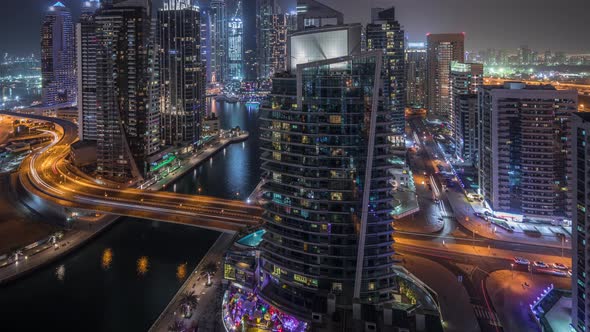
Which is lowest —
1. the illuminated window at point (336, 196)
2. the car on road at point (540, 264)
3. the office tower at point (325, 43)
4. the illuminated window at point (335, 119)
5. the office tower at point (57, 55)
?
the car on road at point (540, 264)

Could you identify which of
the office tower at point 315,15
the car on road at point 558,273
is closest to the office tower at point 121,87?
the office tower at point 315,15

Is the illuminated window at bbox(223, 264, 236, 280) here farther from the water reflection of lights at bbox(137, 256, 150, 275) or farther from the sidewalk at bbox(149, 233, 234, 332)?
the water reflection of lights at bbox(137, 256, 150, 275)

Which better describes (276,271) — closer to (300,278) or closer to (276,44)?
(300,278)

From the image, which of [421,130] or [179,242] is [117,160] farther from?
[421,130]

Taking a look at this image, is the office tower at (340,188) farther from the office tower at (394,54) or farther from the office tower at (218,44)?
the office tower at (218,44)

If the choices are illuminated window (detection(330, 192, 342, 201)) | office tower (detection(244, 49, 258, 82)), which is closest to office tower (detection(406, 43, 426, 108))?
office tower (detection(244, 49, 258, 82))

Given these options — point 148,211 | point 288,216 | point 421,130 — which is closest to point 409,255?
point 288,216

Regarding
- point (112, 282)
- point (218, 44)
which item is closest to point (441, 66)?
point (112, 282)
